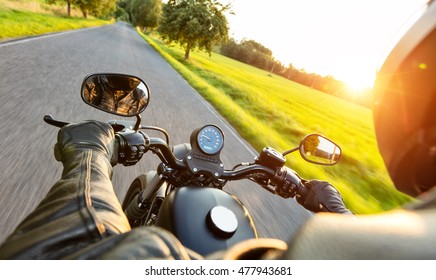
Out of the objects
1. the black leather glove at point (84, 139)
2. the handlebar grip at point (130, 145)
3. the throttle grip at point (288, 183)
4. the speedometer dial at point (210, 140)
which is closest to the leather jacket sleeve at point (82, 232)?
the black leather glove at point (84, 139)

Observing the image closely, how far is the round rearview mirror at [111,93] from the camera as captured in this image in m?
1.72

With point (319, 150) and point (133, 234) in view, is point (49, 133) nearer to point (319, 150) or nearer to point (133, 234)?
point (319, 150)

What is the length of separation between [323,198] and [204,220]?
2.55 ft

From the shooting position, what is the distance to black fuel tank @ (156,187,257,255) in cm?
122

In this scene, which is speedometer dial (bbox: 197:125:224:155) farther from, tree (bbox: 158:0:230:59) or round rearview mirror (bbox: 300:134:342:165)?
tree (bbox: 158:0:230:59)

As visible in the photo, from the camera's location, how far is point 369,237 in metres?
0.44

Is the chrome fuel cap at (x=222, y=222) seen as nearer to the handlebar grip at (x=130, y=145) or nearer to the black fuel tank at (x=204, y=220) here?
the black fuel tank at (x=204, y=220)

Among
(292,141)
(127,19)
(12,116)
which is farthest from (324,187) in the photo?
(127,19)

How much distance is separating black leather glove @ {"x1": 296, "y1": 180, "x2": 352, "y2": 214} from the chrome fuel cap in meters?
0.65

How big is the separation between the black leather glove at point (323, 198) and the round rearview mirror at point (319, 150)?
0.18 meters

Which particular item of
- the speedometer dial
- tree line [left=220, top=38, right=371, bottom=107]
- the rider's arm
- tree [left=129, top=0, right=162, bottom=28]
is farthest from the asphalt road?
tree [left=129, top=0, right=162, bottom=28]

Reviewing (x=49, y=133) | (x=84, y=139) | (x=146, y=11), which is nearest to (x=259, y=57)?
(x=146, y=11)
